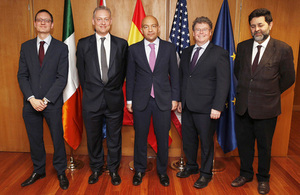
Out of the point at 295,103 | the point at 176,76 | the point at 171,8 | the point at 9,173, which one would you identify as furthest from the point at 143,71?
the point at 295,103

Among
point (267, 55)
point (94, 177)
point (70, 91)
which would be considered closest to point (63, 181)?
point (94, 177)

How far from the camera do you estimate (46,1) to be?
339 cm

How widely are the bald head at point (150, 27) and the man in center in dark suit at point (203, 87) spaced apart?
43 centimetres

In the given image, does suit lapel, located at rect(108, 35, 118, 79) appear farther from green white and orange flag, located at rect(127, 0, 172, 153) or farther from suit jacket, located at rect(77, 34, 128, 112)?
green white and orange flag, located at rect(127, 0, 172, 153)

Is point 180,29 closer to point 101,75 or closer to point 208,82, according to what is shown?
point 208,82

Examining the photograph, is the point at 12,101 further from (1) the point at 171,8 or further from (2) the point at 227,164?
(2) the point at 227,164

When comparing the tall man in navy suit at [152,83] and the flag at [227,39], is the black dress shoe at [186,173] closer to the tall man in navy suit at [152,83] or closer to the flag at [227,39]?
the tall man in navy suit at [152,83]

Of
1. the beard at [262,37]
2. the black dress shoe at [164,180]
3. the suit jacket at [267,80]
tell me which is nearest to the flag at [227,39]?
the suit jacket at [267,80]

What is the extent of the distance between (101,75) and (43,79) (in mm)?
615

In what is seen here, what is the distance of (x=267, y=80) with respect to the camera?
8.43ft

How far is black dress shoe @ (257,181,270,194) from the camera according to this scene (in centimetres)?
269

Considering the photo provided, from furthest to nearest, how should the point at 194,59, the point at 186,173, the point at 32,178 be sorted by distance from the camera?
the point at 186,173, the point at 32,178, the point at 194,59

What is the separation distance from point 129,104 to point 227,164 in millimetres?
1637

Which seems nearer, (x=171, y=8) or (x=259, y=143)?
(x=259, y=143)
